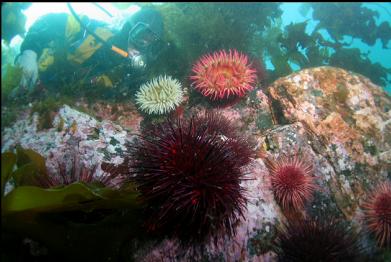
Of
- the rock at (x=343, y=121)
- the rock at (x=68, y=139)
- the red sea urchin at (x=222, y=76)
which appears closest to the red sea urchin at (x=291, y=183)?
the rock at (x=343, y=121)

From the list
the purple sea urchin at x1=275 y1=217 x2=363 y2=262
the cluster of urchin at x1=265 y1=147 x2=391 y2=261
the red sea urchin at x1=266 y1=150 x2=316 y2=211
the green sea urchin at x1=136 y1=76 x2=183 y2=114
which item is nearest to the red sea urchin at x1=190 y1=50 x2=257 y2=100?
the green sea urchin at x1=136 y1=76 x2=183 y2=114

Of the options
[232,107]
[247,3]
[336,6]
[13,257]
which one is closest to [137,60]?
[232,107]

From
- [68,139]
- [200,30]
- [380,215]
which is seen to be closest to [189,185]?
[68,139]

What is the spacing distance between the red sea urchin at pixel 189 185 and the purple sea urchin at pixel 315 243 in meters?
0.77

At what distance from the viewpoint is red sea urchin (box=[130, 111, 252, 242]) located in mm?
2941

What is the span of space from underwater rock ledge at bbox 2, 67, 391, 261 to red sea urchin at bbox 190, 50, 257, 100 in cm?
44

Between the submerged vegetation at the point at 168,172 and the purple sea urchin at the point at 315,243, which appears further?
the purple sea urchin at the point at 315,243

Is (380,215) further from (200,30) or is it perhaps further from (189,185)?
(200,30)

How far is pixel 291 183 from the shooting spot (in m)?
3.94

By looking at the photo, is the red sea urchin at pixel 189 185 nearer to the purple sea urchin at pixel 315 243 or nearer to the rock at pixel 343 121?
the purple sea urchin at pixel 315 243

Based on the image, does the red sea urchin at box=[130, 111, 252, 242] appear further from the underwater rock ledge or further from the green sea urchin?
the green sea urchin

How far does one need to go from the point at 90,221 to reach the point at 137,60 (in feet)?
14.0

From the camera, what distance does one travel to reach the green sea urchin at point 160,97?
5.38m

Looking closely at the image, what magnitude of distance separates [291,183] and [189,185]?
67.2 inches
